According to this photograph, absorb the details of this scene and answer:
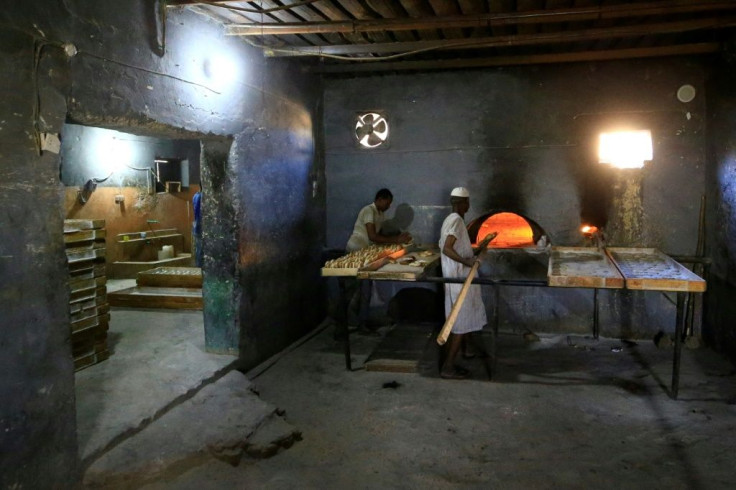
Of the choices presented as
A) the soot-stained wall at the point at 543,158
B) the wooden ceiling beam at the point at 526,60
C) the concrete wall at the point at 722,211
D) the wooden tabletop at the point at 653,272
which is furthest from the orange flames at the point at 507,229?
the wooden ceiling beam at the point at 526,60

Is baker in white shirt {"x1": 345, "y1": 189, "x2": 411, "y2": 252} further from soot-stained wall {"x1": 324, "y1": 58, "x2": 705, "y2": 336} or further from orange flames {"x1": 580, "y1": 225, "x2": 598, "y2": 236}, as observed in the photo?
orange flames {"x1": 580, "y1": 225, "x2": 598, "y2": 236}

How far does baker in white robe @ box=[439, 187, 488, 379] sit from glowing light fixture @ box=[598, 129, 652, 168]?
2.56 metres

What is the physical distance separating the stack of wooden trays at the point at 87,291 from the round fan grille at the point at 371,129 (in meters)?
4.15

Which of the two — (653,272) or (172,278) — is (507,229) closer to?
(653,272)

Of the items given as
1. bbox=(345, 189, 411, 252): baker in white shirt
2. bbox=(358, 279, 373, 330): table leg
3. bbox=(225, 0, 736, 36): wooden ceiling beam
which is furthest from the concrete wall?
bbox=(358, 279, 373, 330): table leg

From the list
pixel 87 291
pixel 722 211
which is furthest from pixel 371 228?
pixel 722 211

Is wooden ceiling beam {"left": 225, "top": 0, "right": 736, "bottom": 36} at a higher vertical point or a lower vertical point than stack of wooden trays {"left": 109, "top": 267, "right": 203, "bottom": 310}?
higher

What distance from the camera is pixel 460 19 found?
5453 mm

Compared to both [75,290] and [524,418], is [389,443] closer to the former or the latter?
[524,418]

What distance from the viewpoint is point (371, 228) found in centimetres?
803

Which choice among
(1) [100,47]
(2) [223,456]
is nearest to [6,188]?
(1) [100,47]

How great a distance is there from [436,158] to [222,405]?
5022mm

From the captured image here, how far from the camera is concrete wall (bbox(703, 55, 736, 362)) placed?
655 cm

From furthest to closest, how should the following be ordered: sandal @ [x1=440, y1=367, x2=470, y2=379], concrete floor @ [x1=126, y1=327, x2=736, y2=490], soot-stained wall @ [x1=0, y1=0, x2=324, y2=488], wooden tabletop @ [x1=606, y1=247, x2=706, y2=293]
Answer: sandal @ [x1=440, y1=367, x2=470, y2=379]
wooden tabletop @ [x1=606, y1=247, x2=706, y2=293]
concrete floor @ [x1=126, y1=327, x2=736, y2=490]
soot-stained wall @ [x1=0, y1=0, x2=324, y2=488]
